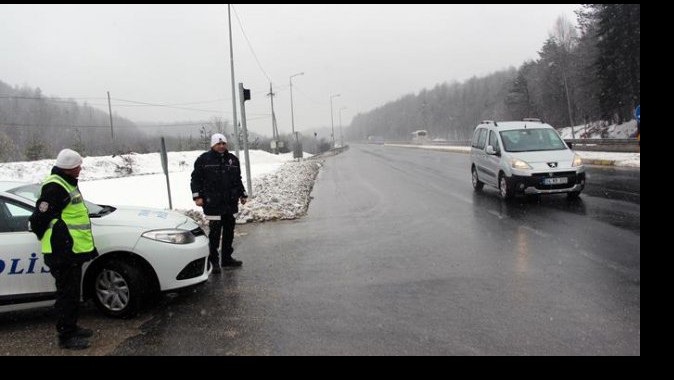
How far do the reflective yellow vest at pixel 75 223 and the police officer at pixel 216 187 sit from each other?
1.94 meters

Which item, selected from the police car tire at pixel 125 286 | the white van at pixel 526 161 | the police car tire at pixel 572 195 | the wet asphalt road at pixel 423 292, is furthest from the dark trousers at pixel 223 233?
the police car tire at pixel 572 195

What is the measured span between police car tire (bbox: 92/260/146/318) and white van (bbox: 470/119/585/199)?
8229 millimetres

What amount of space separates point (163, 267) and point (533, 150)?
9.04 m

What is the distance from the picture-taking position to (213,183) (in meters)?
6.27

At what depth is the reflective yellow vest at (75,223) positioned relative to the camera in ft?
13.2

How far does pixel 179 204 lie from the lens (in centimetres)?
1299

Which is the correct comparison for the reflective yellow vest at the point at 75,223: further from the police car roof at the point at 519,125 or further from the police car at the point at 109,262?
the police car roof at the point at 519,125

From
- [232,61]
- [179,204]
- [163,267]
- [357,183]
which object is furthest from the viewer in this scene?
[357,183]

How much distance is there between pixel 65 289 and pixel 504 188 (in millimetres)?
9203

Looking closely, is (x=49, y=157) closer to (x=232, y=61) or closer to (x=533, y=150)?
(x=232, y=61)

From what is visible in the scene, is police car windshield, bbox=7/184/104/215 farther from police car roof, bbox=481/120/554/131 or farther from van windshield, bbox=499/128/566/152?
police car roof, bbox=481/120/554/131

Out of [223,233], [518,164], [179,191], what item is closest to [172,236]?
[223,233]
